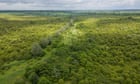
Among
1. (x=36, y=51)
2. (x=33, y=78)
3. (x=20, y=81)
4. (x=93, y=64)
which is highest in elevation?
(x=36, y=51)

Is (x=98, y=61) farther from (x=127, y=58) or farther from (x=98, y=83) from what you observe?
(x=98, y=83)

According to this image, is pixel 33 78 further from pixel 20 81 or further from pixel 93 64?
pixel 93 64

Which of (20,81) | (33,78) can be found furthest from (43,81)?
(20,81)

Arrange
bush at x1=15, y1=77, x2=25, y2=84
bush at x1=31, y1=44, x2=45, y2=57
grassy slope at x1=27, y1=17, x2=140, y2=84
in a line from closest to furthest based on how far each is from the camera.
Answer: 1. bush at x1=15, y1=77, x2=25, y2=84
2. grassy slope at x1=27, y1=17, x2=140, y2=84
3. bush at x1=31, y1=44, x2=45, y2=57

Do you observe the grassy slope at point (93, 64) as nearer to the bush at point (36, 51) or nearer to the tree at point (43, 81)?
the tree at point (43, 81)

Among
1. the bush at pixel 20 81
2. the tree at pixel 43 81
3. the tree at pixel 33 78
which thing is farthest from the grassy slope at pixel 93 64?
the bush at pixel 20 81

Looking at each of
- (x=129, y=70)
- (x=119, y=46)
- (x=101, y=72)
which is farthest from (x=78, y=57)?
(x=119, y=46)

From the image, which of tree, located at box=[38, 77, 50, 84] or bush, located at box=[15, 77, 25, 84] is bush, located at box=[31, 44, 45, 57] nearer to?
bush, located at box=[15, 77, 25, 84]

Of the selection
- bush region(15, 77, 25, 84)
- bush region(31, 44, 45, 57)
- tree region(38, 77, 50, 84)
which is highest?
bush region(31, 44, 45, 57)

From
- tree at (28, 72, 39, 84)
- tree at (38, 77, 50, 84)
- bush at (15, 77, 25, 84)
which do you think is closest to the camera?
tree at (38, 77, 50, 84)

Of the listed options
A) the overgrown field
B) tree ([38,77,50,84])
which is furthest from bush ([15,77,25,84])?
tree ([38,77,50,84])

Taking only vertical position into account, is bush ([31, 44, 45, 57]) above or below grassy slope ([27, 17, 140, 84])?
above

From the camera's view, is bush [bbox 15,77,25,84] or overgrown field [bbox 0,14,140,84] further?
overgrown field [bbox 0,14,140,84]
